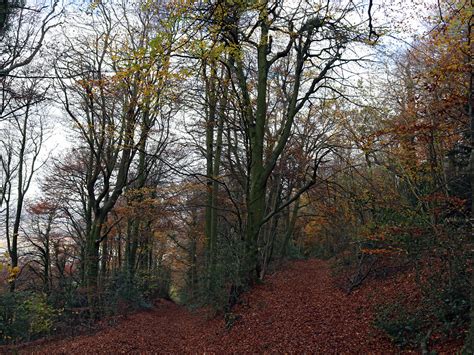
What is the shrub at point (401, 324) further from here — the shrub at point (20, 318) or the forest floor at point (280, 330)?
the shrub at point (20, 318)

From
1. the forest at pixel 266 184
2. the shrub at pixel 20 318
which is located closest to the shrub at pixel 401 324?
the forest at pixel 266 184

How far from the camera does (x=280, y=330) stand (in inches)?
327

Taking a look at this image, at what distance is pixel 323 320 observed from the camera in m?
8.55

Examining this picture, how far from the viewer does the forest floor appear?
23.2 ft

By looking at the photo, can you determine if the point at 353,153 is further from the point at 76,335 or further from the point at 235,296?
the point at 76,335

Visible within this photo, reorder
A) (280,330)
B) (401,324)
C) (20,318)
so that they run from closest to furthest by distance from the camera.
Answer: (401,324), (280,330), (20,318)

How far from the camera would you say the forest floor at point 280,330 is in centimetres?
706

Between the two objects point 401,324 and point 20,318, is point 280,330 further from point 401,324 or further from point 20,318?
point 20,318

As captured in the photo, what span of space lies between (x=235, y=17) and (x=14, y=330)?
11.5 m

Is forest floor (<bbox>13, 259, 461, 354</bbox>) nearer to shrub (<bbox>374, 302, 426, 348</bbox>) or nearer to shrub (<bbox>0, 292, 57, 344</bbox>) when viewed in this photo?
shrub (<bbox>374, 302, 426, 348</bbox>)

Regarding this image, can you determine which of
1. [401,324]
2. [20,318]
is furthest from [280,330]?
[20,318]

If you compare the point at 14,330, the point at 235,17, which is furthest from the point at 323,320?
the point at 14,330

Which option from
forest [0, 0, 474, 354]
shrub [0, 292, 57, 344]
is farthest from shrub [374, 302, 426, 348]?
shrub [0, 292, 57, 344]

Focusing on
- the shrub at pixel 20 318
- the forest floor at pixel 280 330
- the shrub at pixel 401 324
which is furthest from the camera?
the shrub at pixel 20 318
